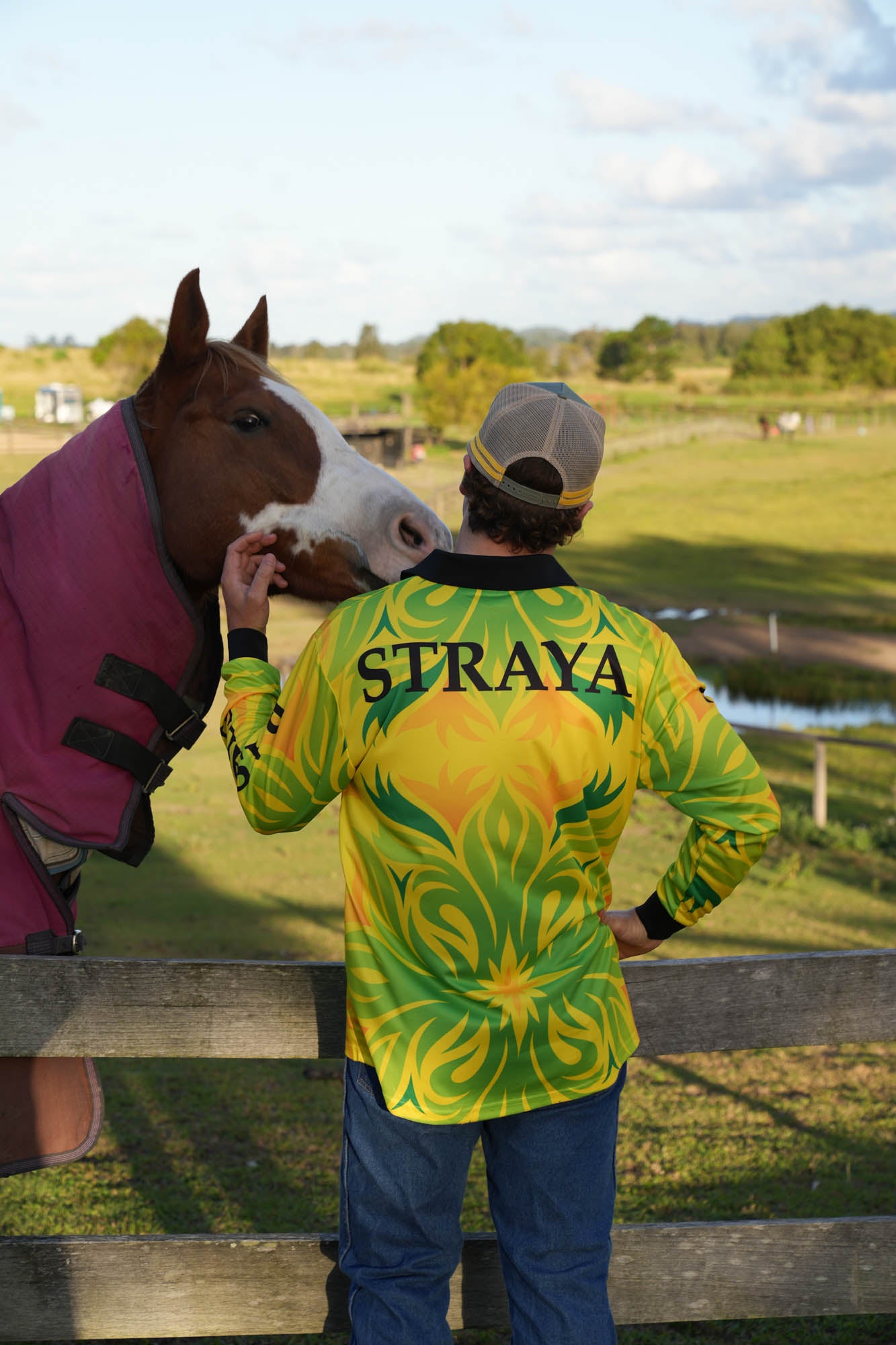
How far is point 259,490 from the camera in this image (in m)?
2.20

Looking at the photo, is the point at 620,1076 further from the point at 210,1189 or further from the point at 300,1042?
the point at 210,1189

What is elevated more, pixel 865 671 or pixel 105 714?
pixel 105 714

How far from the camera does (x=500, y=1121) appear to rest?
194 centimetres

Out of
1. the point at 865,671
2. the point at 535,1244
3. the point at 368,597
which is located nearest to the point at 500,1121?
the point at 535,1244

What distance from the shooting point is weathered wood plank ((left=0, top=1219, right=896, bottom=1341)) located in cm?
245

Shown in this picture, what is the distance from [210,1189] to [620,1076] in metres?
2.96

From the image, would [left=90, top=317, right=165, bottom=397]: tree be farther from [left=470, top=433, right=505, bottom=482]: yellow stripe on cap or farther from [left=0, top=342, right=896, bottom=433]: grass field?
[left=470, top=433, right=505, bottom=482]: yellow stripe on cap

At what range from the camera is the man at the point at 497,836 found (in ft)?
5.94

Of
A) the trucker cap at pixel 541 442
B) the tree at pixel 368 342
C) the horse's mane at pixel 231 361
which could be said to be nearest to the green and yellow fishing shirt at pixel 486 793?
the trucker cap at pixel 541 442

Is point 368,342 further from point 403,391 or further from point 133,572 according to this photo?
point 133,572

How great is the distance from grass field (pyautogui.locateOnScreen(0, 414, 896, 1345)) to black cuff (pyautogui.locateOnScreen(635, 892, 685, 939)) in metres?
1.01

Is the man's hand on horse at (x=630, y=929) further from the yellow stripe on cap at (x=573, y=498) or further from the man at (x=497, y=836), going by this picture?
the yellow stripe on cap at (x=573, y=498)

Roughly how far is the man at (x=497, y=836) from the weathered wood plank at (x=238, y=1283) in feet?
1.87

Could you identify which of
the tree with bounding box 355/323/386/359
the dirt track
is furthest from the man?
the tree with bounding box 355/323/386/359
